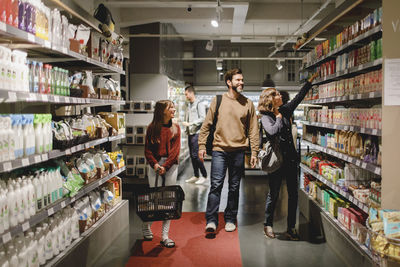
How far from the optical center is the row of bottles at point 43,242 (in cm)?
Result: 247

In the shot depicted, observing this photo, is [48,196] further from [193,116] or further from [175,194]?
[193,116]

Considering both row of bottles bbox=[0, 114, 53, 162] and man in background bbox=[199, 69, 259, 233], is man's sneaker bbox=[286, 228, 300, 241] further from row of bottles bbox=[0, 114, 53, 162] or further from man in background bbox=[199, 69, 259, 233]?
row of bottles bbox=[0, 114, 53, 162]

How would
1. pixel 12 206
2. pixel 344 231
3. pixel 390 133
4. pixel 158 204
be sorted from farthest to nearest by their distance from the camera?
pixel 158 204 → pixel 344 231 → pixel 390 133 → pixel 12 206

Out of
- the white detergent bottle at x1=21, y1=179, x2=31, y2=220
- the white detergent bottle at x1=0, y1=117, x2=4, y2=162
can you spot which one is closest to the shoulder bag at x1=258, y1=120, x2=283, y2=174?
the white detergent bottle at x1=21, y1=179, x2=31, y2=220

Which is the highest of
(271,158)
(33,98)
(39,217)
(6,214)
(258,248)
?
(33,98)

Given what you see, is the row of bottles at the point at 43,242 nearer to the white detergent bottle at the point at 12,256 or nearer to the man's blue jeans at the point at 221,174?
the white detergent bottle at the point at 12,256

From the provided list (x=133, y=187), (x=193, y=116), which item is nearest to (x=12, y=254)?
(x=133, y=187)

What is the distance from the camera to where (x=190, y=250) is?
4000 mm

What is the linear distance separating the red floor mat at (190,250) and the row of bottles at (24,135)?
4.82 ft

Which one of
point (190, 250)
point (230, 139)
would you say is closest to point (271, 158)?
point (230, 139)

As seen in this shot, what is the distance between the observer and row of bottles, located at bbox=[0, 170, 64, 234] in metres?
2.39

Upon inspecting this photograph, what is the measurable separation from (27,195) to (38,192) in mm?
162

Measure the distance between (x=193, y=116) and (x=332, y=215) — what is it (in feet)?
13.9

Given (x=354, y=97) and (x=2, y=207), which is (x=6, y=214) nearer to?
(x=2, y=207)
